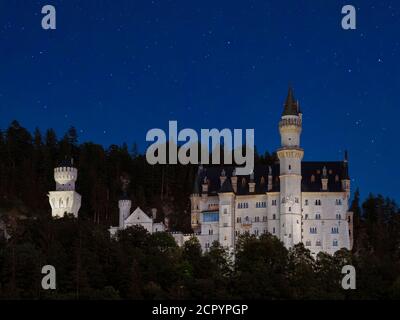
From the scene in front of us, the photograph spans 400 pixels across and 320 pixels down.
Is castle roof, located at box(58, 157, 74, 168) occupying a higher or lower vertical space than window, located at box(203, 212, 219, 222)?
higher

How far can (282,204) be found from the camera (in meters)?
106

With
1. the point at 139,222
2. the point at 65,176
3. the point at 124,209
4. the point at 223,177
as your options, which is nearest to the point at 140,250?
the point at 139,222

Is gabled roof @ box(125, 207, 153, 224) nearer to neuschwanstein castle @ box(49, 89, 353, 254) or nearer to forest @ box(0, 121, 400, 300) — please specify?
neuschwanstein castle @ box(49, 89, 353, 254)

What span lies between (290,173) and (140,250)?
25.6 meters

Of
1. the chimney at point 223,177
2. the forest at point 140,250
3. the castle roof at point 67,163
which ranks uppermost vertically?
the castle roof at point 67,163

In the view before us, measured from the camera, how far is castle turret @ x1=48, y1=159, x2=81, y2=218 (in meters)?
107

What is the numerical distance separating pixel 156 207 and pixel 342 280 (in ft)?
137

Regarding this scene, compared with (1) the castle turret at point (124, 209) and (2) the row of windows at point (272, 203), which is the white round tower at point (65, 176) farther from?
(2) the row of windows at point (272, 203)

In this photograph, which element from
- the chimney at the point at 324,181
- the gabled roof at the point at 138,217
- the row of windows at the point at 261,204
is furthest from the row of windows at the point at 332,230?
the gabled roof at the point at 138,217

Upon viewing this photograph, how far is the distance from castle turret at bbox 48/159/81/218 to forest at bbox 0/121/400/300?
4.68 m

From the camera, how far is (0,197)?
113 m

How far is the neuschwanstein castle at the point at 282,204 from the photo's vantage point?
348 ft

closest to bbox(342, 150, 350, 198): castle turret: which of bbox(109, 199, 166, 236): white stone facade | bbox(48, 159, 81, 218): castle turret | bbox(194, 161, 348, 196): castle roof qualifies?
bbox(194, 161, 348, 196): castle roof

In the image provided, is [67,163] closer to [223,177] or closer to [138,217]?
[138,217]
